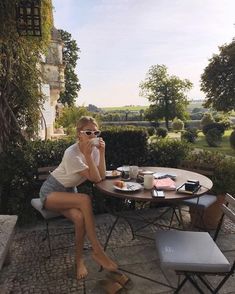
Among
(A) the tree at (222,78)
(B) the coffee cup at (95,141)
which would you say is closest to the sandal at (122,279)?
(B) the coffee cup at (95,141)

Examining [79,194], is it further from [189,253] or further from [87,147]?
[189,253]

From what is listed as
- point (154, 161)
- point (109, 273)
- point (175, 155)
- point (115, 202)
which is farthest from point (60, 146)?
point (109, 273)

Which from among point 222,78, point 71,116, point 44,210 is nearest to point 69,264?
point 44,210

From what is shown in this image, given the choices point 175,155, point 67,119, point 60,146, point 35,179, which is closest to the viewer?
point 35,179

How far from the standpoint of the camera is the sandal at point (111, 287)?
3139 mm

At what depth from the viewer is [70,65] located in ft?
122

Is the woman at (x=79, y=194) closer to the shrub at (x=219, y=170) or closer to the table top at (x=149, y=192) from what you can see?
the table top at (x=149, y=192)

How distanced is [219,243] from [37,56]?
4988 mm

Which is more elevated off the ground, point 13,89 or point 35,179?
point 13,89

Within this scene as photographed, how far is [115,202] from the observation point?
555 centimetres

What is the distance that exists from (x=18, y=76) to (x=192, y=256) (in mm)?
4819

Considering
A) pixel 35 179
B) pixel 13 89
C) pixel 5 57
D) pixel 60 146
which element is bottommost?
pixel 35 179

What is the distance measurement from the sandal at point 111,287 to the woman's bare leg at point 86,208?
140 mm

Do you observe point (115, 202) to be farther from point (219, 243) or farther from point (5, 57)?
point (5, 57)
